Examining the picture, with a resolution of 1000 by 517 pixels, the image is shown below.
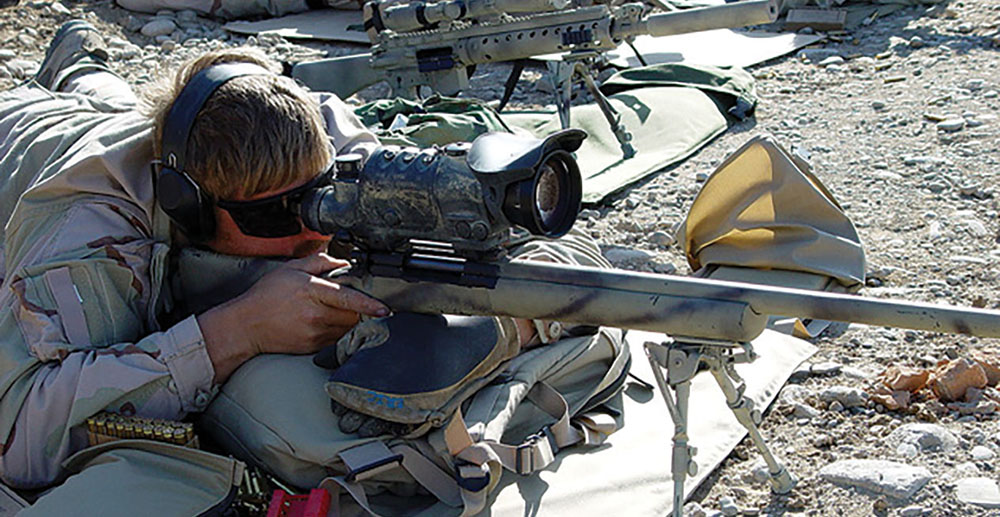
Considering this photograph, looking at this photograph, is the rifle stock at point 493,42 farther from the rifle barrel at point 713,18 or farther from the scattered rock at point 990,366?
the scattered rock at point 990,366

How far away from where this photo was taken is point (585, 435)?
3289 millimetres

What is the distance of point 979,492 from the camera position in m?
2.95

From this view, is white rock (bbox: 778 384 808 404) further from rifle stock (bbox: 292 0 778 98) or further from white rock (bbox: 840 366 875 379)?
rifle stock (bbox: 292 0 778 98)

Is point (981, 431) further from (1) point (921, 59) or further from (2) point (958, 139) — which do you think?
(1) point (921, 59)

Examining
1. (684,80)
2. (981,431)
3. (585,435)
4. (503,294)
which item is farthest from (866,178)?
(503,294)

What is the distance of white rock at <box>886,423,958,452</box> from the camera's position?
3.21 m

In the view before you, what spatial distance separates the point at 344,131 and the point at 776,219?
177 cm

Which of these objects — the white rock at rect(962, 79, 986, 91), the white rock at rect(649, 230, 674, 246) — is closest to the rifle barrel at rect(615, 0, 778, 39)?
the white rock at rect(962, 79, 986, 91)

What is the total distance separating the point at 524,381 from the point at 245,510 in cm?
85

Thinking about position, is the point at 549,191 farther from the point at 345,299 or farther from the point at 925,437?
the point at 925,437

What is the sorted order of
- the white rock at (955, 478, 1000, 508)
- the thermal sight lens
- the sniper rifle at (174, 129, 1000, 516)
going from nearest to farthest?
the sniper rifle at (174, 129, 1000, 516)
the thermal sight lens
the white rock at (955, 478, 1000, 508)

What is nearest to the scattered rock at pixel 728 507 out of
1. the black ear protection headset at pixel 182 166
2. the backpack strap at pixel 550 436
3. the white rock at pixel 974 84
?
the backpack strap at pixel 550 436

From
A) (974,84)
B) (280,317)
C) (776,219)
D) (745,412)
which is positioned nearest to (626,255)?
(776,219)

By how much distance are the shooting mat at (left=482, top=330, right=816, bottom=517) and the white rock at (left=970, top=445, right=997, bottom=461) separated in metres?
0.55
